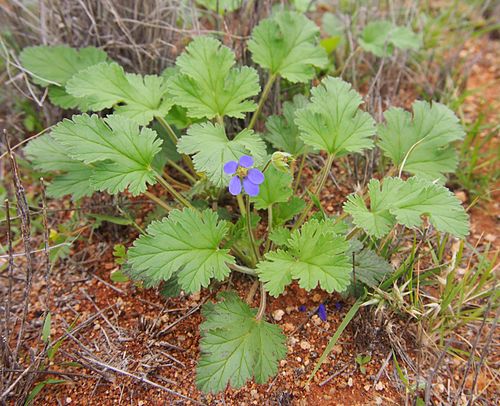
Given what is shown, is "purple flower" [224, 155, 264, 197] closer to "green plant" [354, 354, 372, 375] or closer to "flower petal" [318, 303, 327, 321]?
"flower petal" [318, 303, 327, 321]

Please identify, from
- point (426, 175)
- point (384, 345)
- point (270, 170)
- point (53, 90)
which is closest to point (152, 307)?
point (270, 170)

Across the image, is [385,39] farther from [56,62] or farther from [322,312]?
[56,62]

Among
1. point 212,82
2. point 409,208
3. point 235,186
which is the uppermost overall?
point 212,82

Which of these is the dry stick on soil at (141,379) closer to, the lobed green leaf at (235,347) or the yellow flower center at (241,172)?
the lobed green leaf at (235,347)

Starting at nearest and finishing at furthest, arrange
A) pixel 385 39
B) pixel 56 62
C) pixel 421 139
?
pixel 421 139
pixel 56 62
pixel 385 39

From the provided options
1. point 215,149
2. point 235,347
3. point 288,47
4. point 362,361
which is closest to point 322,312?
point 362,361
